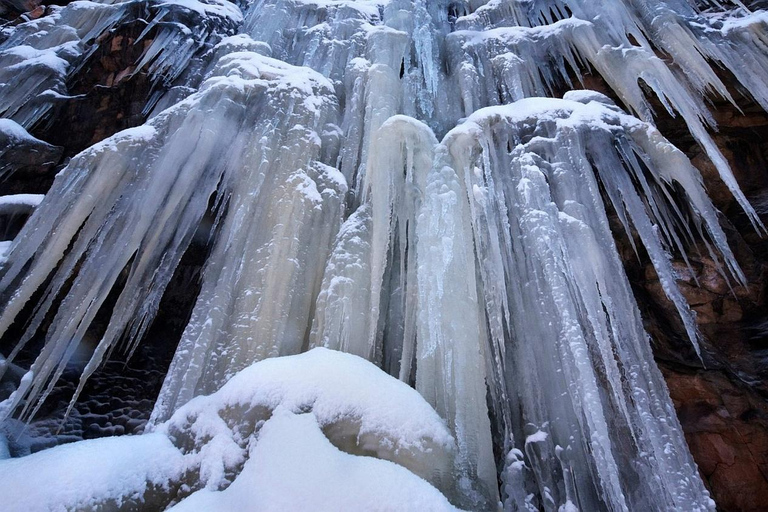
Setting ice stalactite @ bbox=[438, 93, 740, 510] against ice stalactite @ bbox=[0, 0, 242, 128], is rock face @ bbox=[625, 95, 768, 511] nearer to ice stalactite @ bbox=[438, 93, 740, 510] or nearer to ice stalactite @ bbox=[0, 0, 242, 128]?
ice stalactite @ bbox=[438, 93, 740, 510]

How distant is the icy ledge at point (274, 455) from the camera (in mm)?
2092

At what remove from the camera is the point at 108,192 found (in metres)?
4.77

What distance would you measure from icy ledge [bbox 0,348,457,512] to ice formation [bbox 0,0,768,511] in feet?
0.10

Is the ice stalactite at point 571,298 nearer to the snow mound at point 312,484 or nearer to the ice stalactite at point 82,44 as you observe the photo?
the snow mound at point 312,484

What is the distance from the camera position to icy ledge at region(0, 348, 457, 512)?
6.86 feet

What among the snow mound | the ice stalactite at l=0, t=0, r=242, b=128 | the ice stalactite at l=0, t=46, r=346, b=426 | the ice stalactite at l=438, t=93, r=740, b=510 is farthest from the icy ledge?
the ice stalactite at l=0, t=0, r=242, b=128

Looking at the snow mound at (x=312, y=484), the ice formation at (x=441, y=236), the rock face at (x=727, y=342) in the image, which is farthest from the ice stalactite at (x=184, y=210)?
the rock face at (x=727, y=342)

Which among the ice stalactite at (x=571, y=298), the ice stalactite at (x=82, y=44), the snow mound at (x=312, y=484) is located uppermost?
the ice stalactite at (x=82, y=44)

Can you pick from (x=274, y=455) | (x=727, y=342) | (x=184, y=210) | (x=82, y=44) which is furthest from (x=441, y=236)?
(x=82, y=44)

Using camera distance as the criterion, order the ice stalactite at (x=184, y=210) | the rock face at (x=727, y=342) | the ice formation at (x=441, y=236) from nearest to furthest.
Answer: the ice formation at (x=441, y=236) < the ice stalactite at (x=184, y=210) < the rock face at (x=727, y=342)

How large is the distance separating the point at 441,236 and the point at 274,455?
7.36ft

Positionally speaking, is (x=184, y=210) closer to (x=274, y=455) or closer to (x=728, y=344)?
(x=274, y=455)

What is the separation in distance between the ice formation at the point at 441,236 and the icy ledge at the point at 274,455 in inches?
1.2

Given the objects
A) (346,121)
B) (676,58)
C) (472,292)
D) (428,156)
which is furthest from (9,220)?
(676,58)
